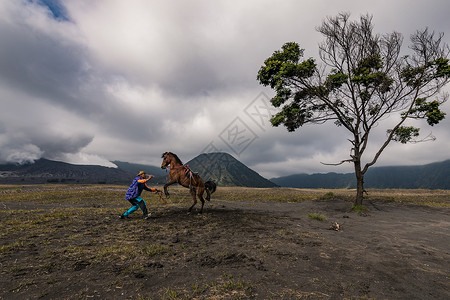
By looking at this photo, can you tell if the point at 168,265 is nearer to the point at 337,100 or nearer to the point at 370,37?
the point at 337,100

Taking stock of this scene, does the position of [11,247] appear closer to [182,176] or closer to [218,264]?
[218,264]

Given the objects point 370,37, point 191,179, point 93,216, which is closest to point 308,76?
point 370,37

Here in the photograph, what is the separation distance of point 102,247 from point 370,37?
21622 mm

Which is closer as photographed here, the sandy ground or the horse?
the sandy ground

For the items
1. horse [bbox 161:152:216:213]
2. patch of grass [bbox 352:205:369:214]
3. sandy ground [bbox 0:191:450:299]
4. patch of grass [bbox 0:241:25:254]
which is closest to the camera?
sandy ground [bbox 0:191:450:299]

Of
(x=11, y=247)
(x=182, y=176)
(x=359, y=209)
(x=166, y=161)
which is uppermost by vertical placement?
(x=166, y=161)

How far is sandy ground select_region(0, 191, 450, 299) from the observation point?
3.82 metres

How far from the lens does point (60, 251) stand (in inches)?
218

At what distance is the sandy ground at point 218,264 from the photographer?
3822mm

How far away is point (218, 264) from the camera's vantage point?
5.04 m

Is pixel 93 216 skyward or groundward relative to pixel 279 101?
groundward

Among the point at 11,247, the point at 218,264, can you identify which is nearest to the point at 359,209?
the point at 218,264

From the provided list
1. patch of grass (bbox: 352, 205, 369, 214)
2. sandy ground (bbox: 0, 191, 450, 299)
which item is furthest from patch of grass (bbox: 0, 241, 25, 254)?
patch of grass (bbox: 352, 205, 369, 214)

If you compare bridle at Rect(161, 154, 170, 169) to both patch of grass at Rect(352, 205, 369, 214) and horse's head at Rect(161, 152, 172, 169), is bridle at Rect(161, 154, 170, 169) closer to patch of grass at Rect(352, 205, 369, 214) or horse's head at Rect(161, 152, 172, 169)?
A: horse's head at Rect(161, 152, 172, 169)
